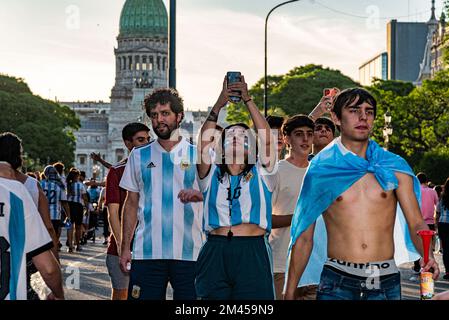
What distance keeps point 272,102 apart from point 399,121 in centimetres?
2785

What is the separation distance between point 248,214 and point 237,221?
3.2 inches

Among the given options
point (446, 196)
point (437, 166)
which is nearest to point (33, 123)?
point (437, 166)

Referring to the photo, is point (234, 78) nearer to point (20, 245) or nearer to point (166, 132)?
point (166, 132)

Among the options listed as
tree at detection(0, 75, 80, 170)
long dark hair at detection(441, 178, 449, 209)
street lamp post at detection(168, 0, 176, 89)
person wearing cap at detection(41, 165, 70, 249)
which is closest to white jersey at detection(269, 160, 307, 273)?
street lamp post at detection(168, 0, 176, 89)

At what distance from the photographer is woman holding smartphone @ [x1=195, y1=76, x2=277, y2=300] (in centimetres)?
679

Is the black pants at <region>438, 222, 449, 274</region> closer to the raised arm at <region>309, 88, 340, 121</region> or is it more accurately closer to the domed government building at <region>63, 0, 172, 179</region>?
the raised arm at <region>309, 88, 340, 121</region>

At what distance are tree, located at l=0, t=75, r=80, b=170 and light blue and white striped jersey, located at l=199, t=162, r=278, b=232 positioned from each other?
84.3m

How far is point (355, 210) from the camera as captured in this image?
20.8ft

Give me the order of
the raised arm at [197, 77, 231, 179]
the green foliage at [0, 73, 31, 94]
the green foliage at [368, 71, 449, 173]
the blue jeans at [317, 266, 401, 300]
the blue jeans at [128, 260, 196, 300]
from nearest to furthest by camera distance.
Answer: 1. the blue jeans at [317, 266, 401, 300]
2. the raised arm at [197, 77, 231, 179]
3. the blue jeans at [128, 260, 196, 300]
4. the green foliage at [368, 71, 449, 173]
5. the green foliage at [0, 73, 31, 94]

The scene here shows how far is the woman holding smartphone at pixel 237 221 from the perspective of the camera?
22.3 feet

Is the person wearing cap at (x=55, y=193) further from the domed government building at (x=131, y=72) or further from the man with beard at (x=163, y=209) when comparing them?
the domed government building at (x=131, y=72)

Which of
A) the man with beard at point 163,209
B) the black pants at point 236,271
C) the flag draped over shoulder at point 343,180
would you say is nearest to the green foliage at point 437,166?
the man with beard at point 163,209

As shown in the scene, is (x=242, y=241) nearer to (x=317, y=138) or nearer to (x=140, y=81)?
(x=317, y=138)
